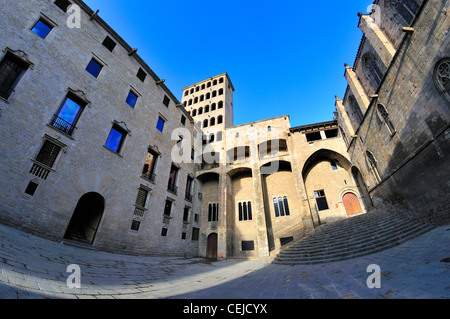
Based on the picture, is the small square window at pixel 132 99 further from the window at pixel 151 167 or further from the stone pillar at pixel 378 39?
the stone pillar at pixel 378 39

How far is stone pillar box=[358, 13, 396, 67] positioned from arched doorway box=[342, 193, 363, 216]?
39.5 feet

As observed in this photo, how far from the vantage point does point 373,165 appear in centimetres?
1356

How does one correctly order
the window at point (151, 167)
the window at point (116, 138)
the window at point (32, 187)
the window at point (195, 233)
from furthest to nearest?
the window at point (195, 233)
the window at point (151, 167)
the window at point (116, 138)
the window at point (32, 187)

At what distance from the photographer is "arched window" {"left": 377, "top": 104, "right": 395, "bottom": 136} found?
35.2 feet

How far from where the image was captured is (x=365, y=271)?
488 cm

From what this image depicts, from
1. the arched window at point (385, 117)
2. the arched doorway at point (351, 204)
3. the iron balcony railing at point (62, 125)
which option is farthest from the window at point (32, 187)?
the arched doorway at point (351, 204)

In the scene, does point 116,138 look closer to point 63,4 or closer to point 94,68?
point 94,68

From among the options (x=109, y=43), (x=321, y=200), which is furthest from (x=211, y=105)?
(x=321, y=200)

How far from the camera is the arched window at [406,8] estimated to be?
32.7 ft

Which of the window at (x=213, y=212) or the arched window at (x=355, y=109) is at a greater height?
the arched window at (x=355, y=109)

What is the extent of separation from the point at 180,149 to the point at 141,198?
748cm

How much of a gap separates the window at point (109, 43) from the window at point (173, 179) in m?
11.0

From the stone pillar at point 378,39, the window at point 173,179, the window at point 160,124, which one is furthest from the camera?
the window at point 173,179

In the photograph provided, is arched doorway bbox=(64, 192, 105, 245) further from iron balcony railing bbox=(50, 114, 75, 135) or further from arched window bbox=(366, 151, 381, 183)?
arched window bbox=(366, 151, 381, 183)
